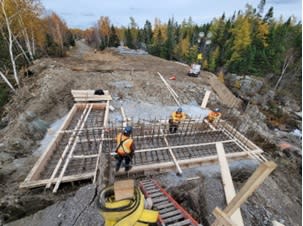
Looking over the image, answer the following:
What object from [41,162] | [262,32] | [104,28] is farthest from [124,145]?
[104,28]

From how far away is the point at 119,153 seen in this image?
4566 mm

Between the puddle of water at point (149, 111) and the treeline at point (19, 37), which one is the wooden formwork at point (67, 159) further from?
the treeline at point (19, 37)

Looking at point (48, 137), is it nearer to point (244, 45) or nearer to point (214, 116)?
point (214, 116)

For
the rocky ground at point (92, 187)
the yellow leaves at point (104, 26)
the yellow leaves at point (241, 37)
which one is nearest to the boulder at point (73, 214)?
the rocky ground at point (92, 187)

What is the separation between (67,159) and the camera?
529 centimetres

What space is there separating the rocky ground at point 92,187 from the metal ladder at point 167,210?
31.3 inches

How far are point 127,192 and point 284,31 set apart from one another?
→ 44.2 metres

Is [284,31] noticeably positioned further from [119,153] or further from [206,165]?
[119,153]

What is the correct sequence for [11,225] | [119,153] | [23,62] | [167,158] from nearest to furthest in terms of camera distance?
[11,225] → [119,153] → [167,158] → [23,62]

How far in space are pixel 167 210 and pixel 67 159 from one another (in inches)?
143

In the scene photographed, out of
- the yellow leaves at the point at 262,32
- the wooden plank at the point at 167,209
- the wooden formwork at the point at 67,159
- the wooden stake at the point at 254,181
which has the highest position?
the yellow leaves at the point at 262,32

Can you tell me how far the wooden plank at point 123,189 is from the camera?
122cm

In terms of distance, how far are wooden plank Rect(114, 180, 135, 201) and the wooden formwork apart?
4.08m

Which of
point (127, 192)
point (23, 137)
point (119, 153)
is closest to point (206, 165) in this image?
point (119, 153)
